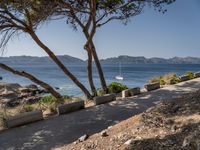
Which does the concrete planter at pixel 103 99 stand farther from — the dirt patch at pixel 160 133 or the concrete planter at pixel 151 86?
the dirt patch at pixel 160 133

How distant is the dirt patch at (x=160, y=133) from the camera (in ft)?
15.1

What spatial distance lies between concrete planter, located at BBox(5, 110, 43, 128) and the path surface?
0.24 metres

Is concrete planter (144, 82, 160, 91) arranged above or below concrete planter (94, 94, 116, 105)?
above

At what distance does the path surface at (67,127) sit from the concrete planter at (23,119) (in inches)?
9.5

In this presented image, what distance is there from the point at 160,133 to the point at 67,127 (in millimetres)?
3444

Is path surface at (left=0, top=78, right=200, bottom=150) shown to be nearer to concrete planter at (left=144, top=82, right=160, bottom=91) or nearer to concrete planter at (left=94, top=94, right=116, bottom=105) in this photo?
concrete planter at (left=94, top=94, right=116, bottom=105)

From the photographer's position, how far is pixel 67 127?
809cm

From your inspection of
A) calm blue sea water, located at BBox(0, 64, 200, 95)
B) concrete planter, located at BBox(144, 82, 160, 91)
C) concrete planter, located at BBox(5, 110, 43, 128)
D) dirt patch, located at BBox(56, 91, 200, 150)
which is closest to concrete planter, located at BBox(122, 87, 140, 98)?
concrete planter, located at BBox(144, 82, 160, 91)

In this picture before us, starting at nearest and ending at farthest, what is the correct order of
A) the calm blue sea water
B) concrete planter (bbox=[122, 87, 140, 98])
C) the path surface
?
the path surface, concrete planter (bbox=[122, 87, 140, 98]), the calm blue sea water

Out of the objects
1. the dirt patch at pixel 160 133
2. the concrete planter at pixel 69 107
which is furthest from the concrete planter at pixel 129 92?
the dirt patch at pixel 160 133

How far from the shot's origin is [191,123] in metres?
5.38

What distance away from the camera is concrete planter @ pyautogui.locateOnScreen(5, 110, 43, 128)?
851 centimetres

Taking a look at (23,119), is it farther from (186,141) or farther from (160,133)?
(186,141)

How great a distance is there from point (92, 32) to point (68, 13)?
162 cm
